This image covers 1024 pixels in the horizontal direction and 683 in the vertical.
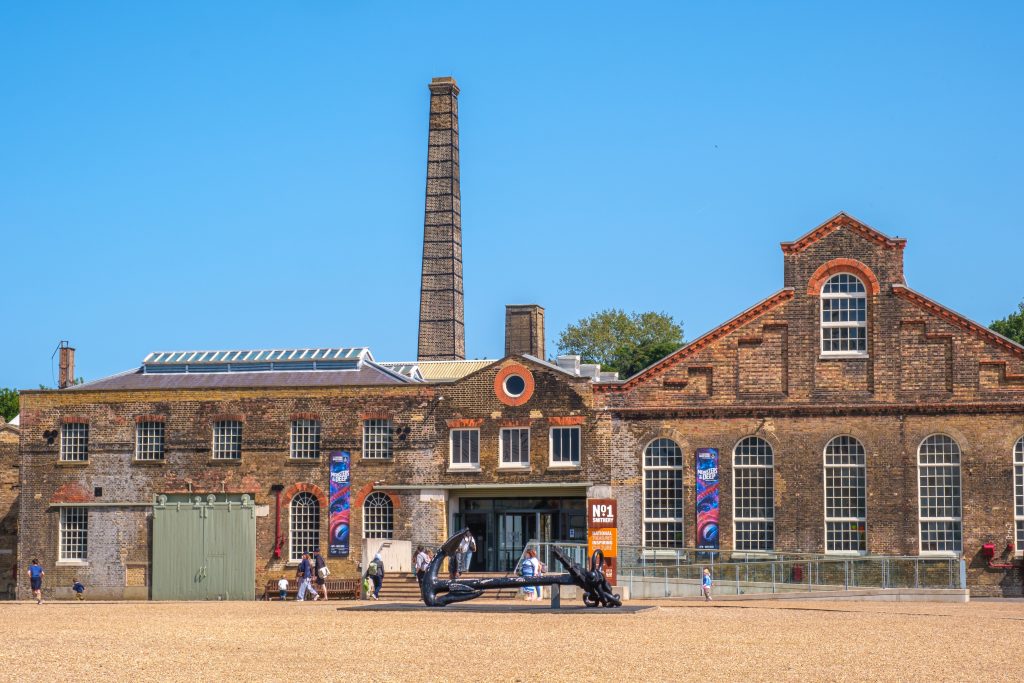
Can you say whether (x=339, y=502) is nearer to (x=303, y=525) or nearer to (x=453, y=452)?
(x=303, y=525)

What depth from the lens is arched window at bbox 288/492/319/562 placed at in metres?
49.7

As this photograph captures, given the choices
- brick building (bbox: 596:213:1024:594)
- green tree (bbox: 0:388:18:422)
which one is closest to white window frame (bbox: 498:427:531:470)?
brick building (bbox: 596:213:1024:594)

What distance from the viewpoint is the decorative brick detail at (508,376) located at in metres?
48.7

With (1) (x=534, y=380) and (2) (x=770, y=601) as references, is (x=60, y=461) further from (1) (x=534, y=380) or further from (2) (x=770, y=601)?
(2) (x=770, y=601)

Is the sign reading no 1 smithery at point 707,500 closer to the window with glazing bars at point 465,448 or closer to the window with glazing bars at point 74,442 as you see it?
the window with glazing bars at point 465,448

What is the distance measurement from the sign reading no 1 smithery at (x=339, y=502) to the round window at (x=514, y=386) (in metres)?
5.55

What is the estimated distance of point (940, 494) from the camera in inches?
1773

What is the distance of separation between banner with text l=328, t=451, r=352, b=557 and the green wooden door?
2656mm

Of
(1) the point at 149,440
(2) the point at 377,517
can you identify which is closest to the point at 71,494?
(1) the point at 149,440

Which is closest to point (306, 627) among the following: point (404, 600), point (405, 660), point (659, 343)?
point (405, 660)

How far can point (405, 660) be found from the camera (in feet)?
77.9

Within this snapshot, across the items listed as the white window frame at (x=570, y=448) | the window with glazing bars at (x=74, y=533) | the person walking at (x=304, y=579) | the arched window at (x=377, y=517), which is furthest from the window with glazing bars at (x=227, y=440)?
the white window frame at (x=570, y=448)

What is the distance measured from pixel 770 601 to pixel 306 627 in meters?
15.2

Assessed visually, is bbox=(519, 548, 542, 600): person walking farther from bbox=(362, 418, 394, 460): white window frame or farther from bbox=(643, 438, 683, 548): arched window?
bbox=(362, 418, 394, 460): white window frame
